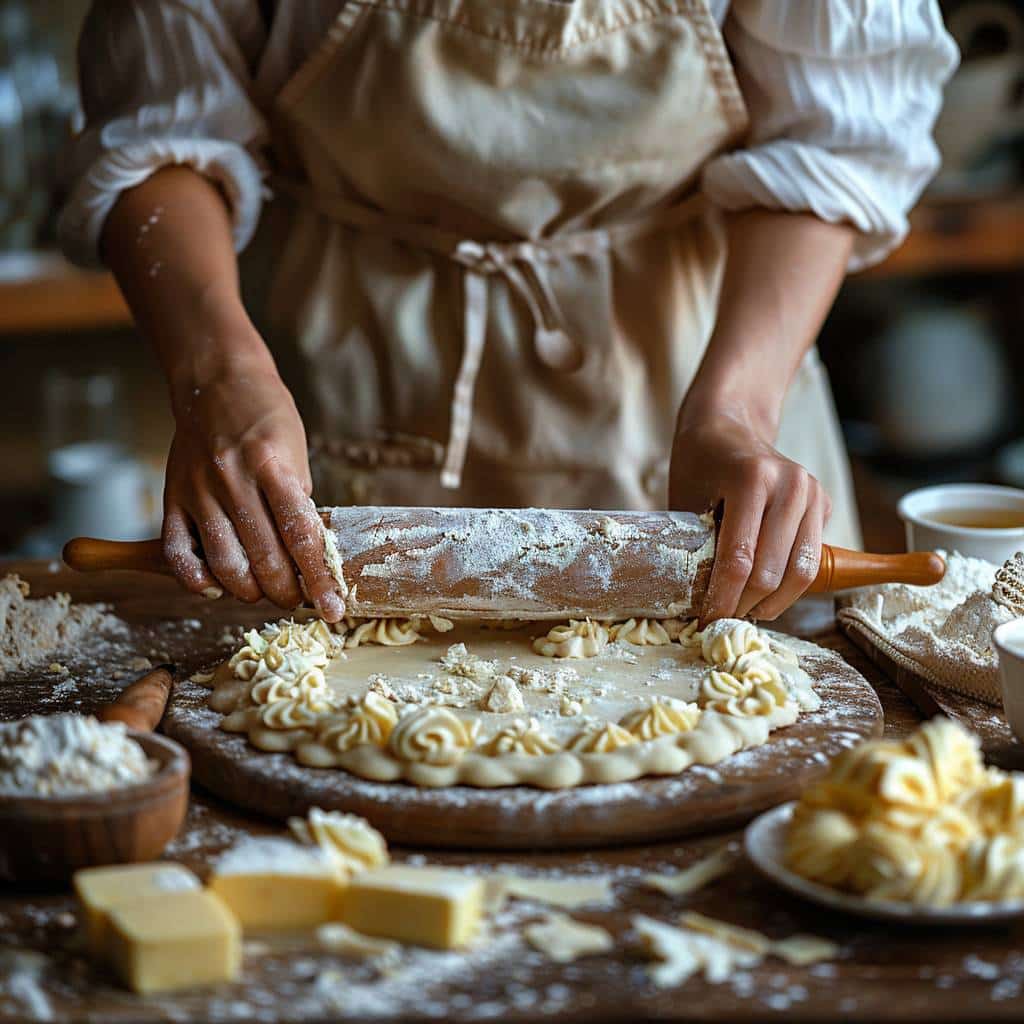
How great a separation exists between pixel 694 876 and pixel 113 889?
15.9 inches

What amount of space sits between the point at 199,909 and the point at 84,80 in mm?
1275

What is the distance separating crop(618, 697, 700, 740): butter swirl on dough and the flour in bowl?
39 cm

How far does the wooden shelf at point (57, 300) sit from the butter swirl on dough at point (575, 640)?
1.91 metres

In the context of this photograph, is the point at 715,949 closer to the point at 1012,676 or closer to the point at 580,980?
the point at 580,980

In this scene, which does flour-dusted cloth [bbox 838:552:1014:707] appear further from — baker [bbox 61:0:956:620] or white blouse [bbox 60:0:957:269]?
white blouse [bbox 60:0:957:269]

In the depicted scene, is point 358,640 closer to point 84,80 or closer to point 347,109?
point 347,109

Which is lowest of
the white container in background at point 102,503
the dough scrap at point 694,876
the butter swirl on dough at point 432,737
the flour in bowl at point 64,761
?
the white container in background at point 102,503

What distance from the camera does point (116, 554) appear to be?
1347 mm

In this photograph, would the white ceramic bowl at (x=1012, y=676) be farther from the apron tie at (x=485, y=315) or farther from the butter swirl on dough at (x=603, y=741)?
the apron tie at (x=485, y=315)

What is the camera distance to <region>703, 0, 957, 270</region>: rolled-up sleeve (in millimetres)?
1559

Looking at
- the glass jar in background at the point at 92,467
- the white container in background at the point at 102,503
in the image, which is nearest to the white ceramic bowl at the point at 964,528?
the glass jar in background at the point at 92,467

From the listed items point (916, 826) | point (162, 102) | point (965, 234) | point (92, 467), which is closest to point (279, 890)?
point (916, 826)

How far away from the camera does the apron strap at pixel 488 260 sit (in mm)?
1708

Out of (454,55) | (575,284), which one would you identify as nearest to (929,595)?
(575,284)
